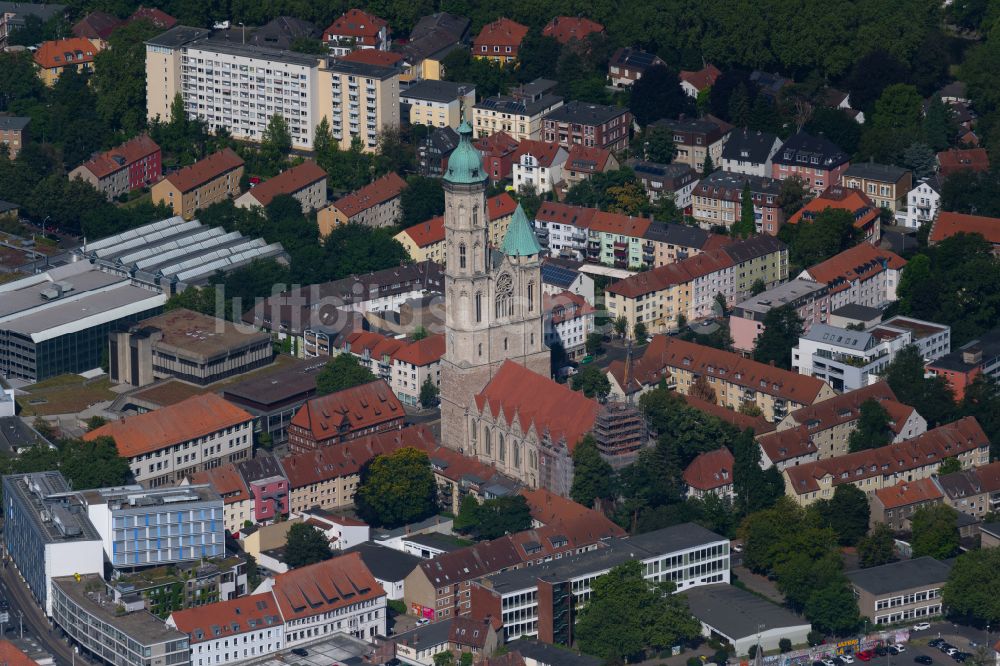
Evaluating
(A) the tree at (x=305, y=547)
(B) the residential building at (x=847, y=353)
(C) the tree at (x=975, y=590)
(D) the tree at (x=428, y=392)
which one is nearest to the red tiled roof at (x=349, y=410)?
(D) the tree at (x=428, y=392)

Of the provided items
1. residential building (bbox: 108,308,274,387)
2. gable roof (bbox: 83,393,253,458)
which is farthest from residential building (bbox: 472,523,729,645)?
residential building (bbox: 108,308,274,387)

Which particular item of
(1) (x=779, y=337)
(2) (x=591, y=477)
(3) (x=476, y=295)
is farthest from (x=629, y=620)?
(1) (x=779, y=337)

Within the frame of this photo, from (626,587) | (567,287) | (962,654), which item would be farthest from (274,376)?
(962,654)

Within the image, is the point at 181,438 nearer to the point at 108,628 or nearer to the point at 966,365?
the point at 108,628

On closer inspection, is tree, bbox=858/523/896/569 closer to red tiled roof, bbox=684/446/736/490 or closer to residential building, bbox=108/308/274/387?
red tiled roof, bbox=684/446/736/490

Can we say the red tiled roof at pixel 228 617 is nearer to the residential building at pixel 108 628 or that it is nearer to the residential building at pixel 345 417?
the residential building at pixel 108 628

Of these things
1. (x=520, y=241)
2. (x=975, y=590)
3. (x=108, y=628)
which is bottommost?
(x=108, y=628)

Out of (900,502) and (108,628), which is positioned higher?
(900,502)
